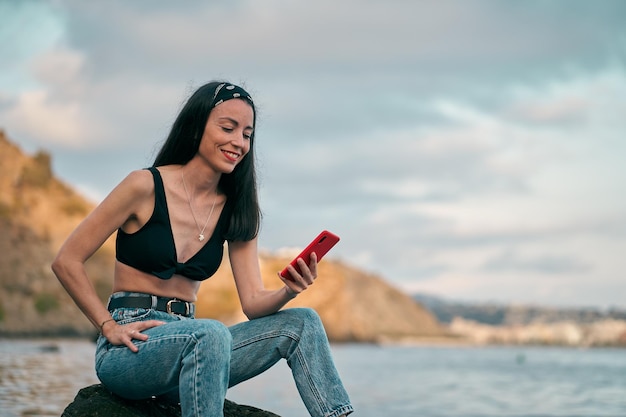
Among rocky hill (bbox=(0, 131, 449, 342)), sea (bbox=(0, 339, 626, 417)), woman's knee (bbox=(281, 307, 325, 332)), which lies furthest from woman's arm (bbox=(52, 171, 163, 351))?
rocky hill (bbox=(0, 131, 449, 342))

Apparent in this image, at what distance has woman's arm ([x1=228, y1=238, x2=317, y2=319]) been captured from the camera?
4441 millimetres

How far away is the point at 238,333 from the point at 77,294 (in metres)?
0.86

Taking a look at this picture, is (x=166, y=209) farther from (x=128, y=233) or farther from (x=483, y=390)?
(x=483, y=390)

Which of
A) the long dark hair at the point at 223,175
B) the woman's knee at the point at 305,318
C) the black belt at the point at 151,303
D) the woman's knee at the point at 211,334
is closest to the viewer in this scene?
the woman's knee at the point at 211,334

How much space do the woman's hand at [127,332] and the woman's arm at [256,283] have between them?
2.08 feet

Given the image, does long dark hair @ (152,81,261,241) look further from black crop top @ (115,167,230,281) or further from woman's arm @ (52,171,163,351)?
woman's arm @ (52,171,163,351)

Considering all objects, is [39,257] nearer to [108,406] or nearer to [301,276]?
[108,406]

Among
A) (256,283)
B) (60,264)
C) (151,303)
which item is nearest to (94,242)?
(60,264)

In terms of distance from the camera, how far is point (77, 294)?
430cm

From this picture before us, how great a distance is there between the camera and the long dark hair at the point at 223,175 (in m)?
4.57

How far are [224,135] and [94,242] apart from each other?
869 millimetres

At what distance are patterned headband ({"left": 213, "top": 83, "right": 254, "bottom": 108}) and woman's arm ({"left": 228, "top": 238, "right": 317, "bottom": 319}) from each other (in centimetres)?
84

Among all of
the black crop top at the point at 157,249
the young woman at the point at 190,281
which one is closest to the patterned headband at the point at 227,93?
the young woman at the point at 190,281

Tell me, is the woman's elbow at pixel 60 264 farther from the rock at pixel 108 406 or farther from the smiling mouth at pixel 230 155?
the smiling mouth at pixel 230 155
